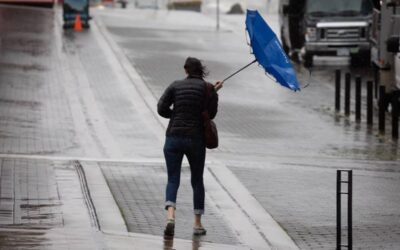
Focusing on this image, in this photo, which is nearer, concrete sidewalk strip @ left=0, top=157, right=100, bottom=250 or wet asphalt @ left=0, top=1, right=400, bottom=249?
concrete sidewalk strip @ left=0, top=157, right=100, bottom=250

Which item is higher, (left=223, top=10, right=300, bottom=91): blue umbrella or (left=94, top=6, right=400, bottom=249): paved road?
(left=223, top=10, right=300, bottom=91): blue umbrella

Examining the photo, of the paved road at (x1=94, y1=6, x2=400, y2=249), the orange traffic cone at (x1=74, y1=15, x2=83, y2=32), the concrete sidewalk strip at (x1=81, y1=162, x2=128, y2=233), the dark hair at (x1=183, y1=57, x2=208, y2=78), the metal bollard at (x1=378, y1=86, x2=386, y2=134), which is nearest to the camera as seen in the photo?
the dark hair at (x1=183, y1=57, x2=208, y2=78)

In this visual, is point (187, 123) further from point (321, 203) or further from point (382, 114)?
point (382, 114)

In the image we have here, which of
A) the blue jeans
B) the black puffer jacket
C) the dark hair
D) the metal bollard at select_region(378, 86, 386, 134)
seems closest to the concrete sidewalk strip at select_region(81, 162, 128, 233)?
the blue jeans

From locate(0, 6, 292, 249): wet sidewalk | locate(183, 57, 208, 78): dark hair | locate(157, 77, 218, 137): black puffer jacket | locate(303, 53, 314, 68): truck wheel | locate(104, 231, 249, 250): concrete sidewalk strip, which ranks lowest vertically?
locate(303, 53, 314, 68): truck wheel

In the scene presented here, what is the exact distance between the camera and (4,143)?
21.0 metres

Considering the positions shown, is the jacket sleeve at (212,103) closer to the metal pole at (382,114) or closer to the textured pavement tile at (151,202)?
the textured pavement tile at (151,202)

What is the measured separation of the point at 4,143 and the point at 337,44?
1880cm

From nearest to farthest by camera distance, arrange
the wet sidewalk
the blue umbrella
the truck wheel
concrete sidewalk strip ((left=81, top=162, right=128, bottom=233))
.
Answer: the wet sidewalk
the blue umbrella
concrete sidewalk strip ((left=81, top=162, right=128, bottom=233))
the truck wheel

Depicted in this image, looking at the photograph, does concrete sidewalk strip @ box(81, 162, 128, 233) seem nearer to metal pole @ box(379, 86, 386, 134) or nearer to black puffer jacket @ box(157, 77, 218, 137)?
black puffer jacket @ box(157, 77, 218, 137)

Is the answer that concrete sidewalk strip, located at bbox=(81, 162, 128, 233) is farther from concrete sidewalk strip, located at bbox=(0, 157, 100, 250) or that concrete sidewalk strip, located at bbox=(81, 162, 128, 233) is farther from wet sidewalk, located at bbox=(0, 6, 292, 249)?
concrete sidewalk strip, located at bbox=(0, 157, 100, 250)

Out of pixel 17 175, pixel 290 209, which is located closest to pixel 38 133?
pixel 17 175

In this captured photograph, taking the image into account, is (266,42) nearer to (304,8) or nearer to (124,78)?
(124,78)

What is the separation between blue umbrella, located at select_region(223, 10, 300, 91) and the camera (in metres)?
13.9
